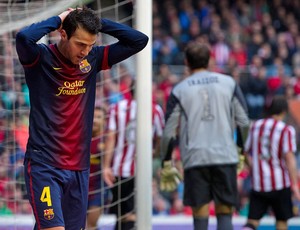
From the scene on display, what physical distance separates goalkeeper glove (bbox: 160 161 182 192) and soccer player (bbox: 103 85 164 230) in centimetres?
71

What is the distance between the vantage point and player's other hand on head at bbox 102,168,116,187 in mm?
8547

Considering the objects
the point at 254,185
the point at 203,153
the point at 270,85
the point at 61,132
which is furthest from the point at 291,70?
the point at 61,132

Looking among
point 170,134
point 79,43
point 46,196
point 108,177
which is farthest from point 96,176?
point 79,43

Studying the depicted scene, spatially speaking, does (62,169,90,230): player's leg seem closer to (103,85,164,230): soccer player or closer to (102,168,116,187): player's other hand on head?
(103,85,164,230): soccer player

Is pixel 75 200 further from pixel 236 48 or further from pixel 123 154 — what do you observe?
pixel 236 48

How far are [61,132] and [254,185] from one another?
3782 mm

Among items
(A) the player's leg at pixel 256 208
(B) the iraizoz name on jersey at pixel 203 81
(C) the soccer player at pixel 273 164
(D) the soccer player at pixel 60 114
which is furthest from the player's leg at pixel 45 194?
(A) the player's leg at pixel 256 208

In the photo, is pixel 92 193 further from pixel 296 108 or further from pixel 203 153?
pixel 296 108

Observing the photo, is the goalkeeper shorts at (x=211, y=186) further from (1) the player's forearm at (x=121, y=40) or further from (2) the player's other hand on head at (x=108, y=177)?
(1) the player's forearm at (x=121, y=40)

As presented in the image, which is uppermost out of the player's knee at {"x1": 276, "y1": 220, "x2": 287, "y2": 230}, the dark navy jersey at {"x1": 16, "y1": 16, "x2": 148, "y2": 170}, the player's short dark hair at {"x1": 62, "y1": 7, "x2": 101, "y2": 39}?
the player's short dark hair at {"x1": 62, "y1": 7, "x2": 101, "y2": 39}

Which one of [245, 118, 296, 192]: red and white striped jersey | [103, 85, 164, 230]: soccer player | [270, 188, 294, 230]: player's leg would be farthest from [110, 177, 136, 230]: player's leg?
[270, 188, 294, 230]: player's leg

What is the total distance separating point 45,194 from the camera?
5117 mm

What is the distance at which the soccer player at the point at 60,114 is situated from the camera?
5.07 m

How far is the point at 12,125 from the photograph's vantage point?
8641mm
